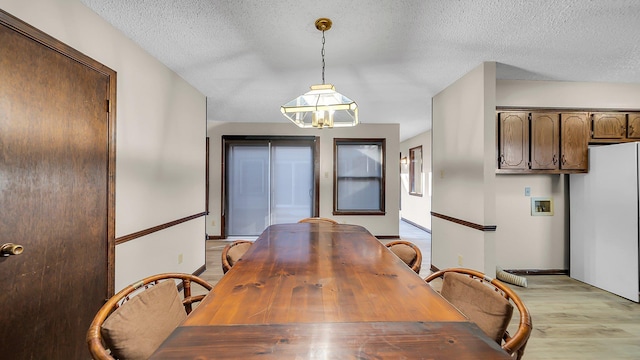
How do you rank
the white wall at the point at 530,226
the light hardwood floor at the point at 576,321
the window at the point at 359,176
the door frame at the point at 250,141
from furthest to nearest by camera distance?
the window at the point at 359,176 → the door frame at the point at 250,141 → the white wall at the point at 530,226 → the light hardwood floor at the point at 576,321

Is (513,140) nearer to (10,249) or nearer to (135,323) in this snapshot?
(135,323)

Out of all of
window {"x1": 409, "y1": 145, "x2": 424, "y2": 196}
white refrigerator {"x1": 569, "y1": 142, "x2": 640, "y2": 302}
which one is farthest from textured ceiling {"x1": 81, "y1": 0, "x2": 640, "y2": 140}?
window {"x1": 409, "y1": 145, "x2": 424, "y2": 196}

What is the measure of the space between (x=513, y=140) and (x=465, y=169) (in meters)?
0.69

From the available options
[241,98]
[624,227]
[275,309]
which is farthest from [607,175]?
[241,98]

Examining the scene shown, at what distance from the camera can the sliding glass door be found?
5.42 m

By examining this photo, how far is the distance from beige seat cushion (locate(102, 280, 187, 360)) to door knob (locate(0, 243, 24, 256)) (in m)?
0.86

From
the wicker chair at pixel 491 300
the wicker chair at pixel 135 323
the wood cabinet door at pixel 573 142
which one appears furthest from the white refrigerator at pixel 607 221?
the wicker chair at pixel 135 323

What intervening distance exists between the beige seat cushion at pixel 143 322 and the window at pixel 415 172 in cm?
636

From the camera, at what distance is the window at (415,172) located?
676cm

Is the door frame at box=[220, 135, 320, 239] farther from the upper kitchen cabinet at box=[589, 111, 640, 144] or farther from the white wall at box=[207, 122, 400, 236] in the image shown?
the upper kitchen cabinet at box=[589, 111, 640, 144]

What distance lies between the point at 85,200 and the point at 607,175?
15.8 ft

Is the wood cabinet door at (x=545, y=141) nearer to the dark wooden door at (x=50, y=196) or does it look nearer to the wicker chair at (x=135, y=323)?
the wicker chair at (x=135, y=323)

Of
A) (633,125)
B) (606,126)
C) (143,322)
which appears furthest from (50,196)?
(633,125)

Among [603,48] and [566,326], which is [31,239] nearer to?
[566,326]
